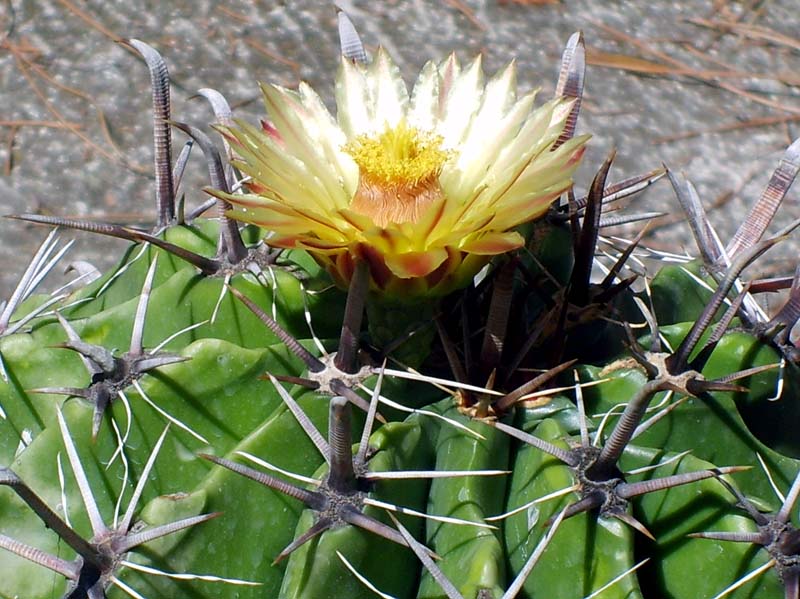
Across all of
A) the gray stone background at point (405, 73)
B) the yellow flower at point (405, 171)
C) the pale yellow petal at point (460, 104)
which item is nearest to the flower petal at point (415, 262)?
the yellow flower at point (405, 171)

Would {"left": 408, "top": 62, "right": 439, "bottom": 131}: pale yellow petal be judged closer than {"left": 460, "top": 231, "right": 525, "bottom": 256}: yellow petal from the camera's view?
No

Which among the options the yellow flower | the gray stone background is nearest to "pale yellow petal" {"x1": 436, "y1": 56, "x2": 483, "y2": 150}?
the yellow flower

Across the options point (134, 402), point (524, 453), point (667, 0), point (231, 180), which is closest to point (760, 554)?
point (524, 453)

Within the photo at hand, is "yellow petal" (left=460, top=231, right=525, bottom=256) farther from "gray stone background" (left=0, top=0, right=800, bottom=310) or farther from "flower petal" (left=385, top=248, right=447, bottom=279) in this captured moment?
"gray stone background" (left=0, top=0, right=800, bottom=310)

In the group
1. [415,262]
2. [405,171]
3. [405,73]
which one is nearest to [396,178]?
[405,171]

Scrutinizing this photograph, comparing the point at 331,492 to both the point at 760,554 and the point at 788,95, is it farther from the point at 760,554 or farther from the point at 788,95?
the point at 788,95

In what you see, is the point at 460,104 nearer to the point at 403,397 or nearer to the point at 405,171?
the point at 405,171

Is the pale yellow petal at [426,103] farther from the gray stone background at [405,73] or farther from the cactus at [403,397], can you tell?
the gray stone background at [405,73]
